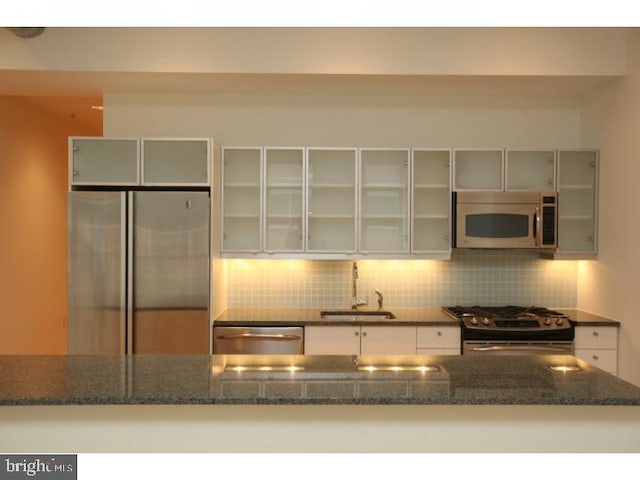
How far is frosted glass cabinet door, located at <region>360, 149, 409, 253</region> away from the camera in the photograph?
171 inches

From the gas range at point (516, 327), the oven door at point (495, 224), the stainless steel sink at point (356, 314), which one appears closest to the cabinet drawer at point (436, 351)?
the gas range at point (516, 327)

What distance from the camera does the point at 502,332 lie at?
3.97 metres

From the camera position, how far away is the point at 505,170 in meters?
4.30

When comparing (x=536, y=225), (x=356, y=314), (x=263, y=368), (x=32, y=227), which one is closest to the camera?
(x=263, y=368)

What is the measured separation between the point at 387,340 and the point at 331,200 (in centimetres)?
118

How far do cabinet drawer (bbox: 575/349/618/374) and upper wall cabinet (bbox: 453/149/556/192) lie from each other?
1253mm

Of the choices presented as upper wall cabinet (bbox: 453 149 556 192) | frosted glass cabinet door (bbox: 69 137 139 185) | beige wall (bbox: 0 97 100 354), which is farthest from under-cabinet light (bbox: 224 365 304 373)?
beige wall (bbox: 0 97 100 354)

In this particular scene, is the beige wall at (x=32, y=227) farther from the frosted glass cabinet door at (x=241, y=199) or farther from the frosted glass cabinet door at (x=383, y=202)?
the frosted glass cabinet door at (x=383, y=202)

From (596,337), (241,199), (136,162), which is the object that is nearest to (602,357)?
(596,337)

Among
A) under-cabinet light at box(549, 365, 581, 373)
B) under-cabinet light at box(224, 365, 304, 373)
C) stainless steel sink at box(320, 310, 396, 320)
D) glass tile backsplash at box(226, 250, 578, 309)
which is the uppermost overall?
glass tile backsplash at box(226, 250, 578, 309)

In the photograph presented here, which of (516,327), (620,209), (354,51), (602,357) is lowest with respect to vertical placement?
(602,357)

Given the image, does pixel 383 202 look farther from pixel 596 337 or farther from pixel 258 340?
pixel 596 337

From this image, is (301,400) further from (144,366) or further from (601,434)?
(601,434)

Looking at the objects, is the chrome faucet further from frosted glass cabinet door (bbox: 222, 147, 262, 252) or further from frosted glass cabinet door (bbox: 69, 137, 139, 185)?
frosted glass cabinet door (bbox: 69, 137, 139, 185)
